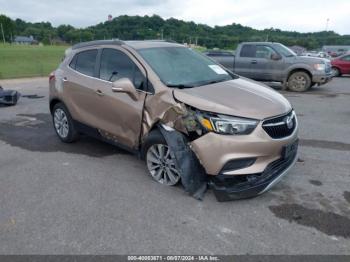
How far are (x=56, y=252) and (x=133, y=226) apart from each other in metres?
0.75

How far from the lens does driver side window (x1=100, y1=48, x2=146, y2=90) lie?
14.2 ft

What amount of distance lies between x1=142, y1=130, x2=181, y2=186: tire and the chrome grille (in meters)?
1.11

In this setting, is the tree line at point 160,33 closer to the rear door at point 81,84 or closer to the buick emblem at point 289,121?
the rear door at point 81,84

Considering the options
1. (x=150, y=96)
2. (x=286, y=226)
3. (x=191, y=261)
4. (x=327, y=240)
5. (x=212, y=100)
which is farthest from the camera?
(x=150, y=96)

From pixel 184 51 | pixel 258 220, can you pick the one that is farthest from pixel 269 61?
pixel 258 220

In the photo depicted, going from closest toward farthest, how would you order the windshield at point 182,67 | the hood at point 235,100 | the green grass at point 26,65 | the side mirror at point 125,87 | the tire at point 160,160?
1. the hood at point 235,100
2. the tire at point 160,160
3. the side mirror at point 125,87
4. the windshield at point 182,67
5. the green grass at point 26,65

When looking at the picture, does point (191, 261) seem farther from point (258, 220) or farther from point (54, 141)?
point (54, 141)

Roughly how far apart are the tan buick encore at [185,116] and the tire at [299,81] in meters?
8.02

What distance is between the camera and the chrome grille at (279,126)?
3.64 m

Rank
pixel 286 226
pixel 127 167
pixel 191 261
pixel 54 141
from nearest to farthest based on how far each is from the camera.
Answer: pixel 191 261 → pixel 286 226 → pixel 127 167 → pixel 54 141

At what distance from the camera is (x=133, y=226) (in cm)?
335

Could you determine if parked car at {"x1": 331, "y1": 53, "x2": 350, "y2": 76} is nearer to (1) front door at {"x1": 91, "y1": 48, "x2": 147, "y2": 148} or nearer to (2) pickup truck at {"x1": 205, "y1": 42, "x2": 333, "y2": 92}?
(2) pickup truck at {"x1": 205, "y1": 42, "x2": 333, "y2": 92}

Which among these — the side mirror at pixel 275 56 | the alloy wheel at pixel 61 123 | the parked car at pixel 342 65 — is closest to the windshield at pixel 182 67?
the alloy wheel at pixel 61 123

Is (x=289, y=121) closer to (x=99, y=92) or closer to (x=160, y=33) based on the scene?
(x=99, y=92)
